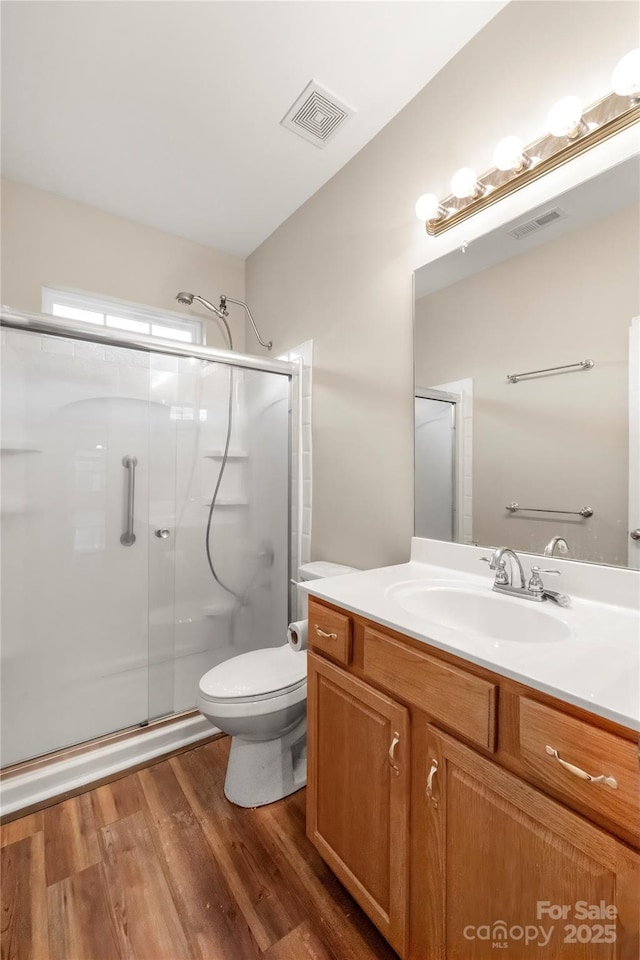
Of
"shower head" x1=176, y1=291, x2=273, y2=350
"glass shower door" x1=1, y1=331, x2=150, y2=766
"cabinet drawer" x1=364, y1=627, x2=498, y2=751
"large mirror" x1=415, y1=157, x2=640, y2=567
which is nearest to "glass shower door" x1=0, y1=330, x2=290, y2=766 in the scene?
"glass shower door" x1=1, y1=331, x2=150, y2=766

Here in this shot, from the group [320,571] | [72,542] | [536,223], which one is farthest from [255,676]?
[536,223]

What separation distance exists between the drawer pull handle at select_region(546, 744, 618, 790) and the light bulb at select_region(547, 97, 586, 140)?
4.60 feet

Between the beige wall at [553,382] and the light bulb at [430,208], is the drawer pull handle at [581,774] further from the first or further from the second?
the light bulb at [430,208]

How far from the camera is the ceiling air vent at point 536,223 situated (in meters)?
1.16

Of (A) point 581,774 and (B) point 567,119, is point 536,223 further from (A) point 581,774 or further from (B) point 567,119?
(A) point 581,774

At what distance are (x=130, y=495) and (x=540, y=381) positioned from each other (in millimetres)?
1648

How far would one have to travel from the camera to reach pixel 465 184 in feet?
4.31

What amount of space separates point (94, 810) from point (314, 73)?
2.75 meters

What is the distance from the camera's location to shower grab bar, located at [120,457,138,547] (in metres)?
1.87

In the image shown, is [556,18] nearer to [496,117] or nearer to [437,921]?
[496,117]

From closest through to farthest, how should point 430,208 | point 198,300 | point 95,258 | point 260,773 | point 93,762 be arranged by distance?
point 430,208
point 260,773
point 93,762
point 95,258
point 198,300

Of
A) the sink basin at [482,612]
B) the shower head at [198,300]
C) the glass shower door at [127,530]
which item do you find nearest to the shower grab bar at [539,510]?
the sink basin at [482,612]

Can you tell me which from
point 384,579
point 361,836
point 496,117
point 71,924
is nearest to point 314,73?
point 496,117

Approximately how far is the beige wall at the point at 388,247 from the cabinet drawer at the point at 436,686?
69 cm
